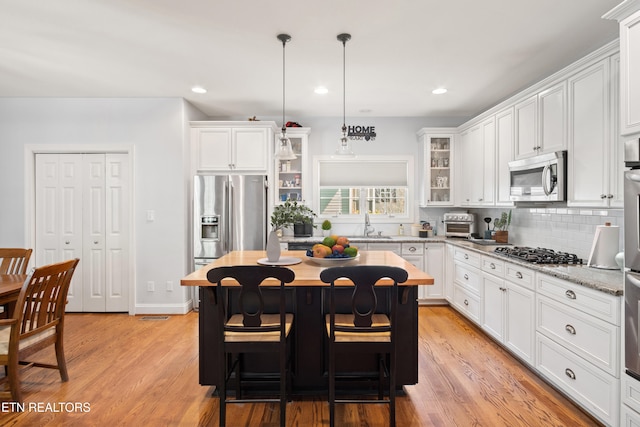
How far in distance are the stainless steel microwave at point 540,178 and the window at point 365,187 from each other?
1881mm

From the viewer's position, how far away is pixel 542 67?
11.4ft

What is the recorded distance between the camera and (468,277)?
407cm

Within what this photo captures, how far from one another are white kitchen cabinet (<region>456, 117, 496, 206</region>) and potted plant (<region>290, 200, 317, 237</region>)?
2.10 metres

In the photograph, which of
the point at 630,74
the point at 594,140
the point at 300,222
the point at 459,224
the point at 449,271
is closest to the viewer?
the point at 630,74

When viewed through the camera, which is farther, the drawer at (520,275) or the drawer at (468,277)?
the drawer at (468,277)

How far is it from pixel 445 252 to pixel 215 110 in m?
3.62

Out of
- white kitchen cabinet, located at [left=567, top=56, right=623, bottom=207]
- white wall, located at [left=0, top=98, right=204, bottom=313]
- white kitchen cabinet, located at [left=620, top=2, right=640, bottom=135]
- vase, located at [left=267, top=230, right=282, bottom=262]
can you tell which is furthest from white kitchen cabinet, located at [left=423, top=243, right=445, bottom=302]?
white wall, located at [left=0, top=98, right=204, bottom=313]

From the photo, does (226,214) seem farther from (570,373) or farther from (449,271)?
(570,373)

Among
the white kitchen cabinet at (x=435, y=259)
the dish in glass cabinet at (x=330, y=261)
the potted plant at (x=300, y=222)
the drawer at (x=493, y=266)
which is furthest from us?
the potted plant at (x=300, y=222)

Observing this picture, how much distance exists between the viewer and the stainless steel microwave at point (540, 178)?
9.69 feet

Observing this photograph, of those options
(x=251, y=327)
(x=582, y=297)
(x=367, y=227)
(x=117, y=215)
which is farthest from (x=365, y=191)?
(x=251, y=327)

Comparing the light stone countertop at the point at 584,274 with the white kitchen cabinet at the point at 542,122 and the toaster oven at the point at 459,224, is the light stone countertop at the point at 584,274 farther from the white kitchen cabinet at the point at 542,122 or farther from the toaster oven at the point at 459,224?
the toaster oven at the point at 459,224

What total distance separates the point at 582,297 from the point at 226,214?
3.66 metres

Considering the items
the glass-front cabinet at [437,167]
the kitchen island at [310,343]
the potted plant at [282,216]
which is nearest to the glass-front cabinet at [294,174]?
the potted plant at [282,216]
